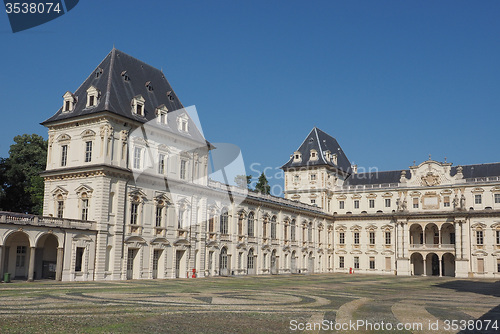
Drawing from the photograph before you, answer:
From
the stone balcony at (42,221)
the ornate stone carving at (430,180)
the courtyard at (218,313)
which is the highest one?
the ornate stone carving at (430,180)

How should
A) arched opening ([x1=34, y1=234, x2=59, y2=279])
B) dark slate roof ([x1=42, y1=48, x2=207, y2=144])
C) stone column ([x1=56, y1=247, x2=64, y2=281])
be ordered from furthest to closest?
dark slate roof ([x1=42, y1=48, x2=207, y2=144])
arched opening ([x1=34, y1=234, x2=59, y2=279])
stone column ([x1=56, y1=247, x2=64, y2=281])

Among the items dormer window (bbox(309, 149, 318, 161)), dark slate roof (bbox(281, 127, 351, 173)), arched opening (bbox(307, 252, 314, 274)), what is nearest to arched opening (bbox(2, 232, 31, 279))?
arched opening (bbox(307, 252, 314, 274))

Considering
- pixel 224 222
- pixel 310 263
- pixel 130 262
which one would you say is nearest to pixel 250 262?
pixel 224 222

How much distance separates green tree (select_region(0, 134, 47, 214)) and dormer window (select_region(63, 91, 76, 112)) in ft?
58.0

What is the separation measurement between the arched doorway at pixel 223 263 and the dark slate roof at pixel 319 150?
2948cm

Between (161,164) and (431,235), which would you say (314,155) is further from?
(161,164)

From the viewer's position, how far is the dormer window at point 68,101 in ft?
151

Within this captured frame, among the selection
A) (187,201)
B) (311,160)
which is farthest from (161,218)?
(311,160)

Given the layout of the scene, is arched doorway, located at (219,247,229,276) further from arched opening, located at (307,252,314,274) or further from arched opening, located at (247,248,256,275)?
arched opening, located at (307,252,314,274)

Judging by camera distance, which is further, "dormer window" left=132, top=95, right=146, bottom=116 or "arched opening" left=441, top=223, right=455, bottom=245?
"arched opening" left=441, top=223, right=455, bottom=245

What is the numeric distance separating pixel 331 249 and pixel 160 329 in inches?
2707

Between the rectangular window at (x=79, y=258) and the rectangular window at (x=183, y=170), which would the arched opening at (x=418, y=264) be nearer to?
→ the rectangular window at (x=183, y=170)

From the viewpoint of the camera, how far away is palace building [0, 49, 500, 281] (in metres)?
41.7

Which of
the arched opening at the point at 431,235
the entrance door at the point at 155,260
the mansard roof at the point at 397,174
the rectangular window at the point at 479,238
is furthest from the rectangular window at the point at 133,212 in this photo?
the rectangular window at the point at 479,238
